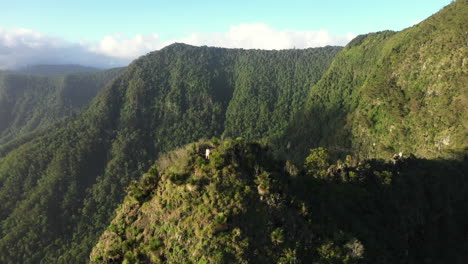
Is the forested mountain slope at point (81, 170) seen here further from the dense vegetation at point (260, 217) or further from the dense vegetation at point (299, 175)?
the dense vegetation at point (260, 217)

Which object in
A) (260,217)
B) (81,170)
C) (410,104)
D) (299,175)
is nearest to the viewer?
(260,217)

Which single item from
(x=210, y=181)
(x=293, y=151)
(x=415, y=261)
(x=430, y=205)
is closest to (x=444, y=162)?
(x=430, y=205)

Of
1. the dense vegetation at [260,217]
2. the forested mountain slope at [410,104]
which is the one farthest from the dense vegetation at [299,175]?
the forested mountain slope at [410,104]

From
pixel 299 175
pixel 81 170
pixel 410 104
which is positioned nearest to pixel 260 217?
pixel 299 175

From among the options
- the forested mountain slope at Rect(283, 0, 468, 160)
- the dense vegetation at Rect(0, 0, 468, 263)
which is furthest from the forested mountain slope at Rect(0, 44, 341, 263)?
the forested mountain slope at Rect(283, 0, 468, 160)

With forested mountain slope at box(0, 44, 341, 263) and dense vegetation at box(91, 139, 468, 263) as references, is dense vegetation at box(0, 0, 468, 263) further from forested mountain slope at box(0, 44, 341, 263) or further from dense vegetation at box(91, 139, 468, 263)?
forested mountain slope at box(0, 44, 341, 263)

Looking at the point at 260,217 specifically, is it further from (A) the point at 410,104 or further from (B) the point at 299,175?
(A) the point at 410,104

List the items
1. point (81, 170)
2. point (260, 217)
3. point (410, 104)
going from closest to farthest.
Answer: point (260, 217) < point (410, 104) < point (81, 170)
